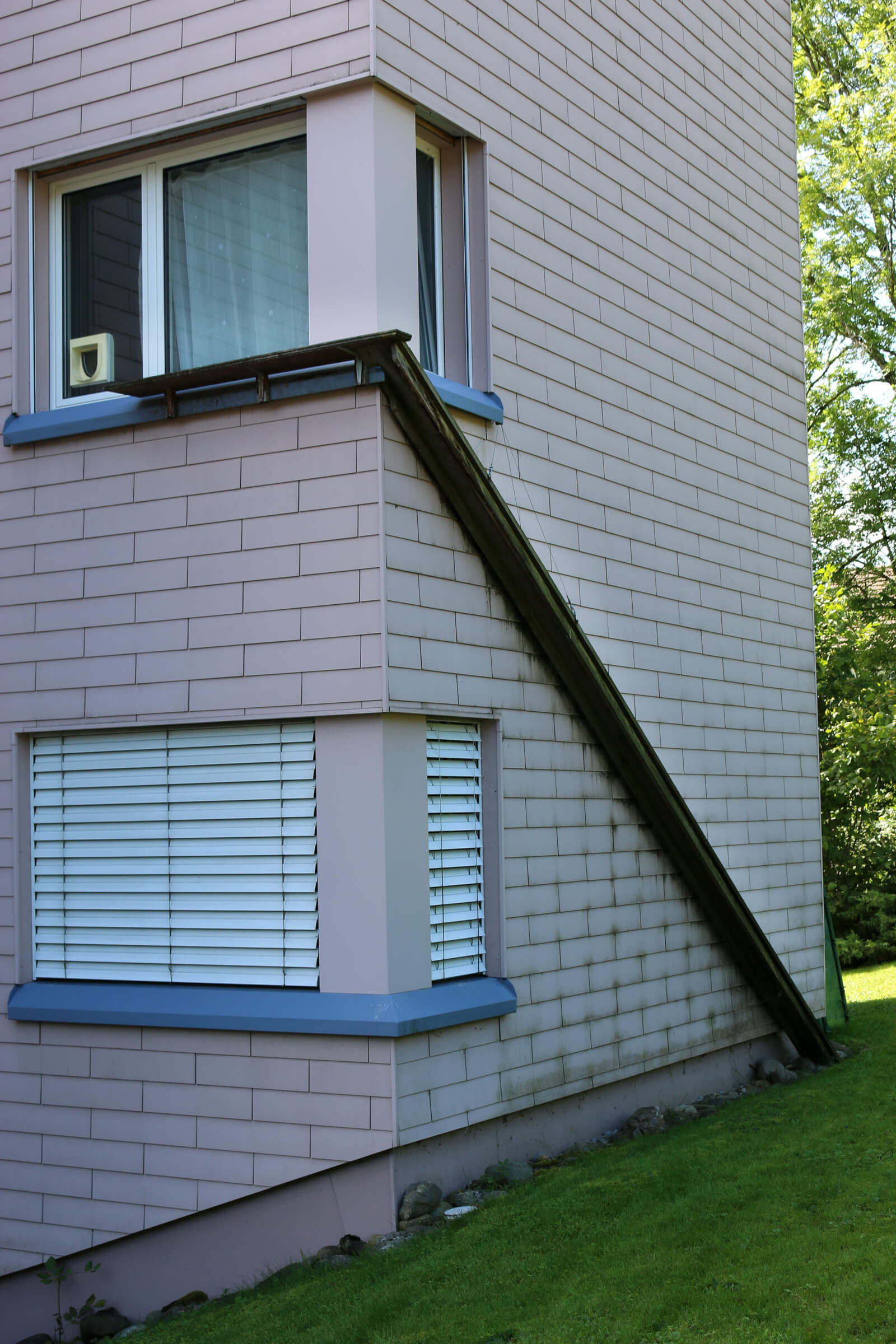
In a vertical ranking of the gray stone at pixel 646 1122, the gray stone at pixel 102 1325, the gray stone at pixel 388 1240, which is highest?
the gray stone at pixel 646 1122

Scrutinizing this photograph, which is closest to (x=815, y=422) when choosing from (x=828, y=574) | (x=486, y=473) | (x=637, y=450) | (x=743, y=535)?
(x=828, y=574)

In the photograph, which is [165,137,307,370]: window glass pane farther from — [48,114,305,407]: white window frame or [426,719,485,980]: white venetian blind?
[426,719,485,980]: white venetian blind

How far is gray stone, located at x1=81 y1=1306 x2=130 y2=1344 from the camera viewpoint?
6.62 meters

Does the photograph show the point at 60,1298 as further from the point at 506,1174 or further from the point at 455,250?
the point at 455,250

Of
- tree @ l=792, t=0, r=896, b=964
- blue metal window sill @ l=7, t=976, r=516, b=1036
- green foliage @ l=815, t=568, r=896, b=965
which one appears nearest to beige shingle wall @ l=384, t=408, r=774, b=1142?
blue metal window sill @ l=7, t=976, r=516, b=1036

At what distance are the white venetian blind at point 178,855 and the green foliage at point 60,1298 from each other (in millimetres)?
1454

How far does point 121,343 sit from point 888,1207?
578cm

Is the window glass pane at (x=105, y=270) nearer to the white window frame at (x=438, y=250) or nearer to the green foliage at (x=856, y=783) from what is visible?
the white window frame at (x=438, y=250)

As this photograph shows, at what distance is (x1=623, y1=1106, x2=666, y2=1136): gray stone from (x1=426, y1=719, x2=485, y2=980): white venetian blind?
1.76m

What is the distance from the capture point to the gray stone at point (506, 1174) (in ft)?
22.0

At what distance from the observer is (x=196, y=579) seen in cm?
684

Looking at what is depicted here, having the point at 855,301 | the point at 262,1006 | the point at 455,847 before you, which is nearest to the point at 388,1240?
the point at 262,1006

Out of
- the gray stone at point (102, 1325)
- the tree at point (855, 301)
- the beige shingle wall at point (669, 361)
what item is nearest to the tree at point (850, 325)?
the tree at point (855, 301)

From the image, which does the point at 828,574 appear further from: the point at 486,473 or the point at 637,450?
the point at 486,473
